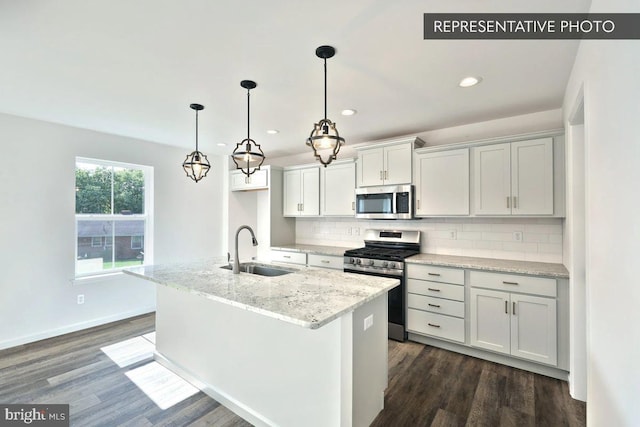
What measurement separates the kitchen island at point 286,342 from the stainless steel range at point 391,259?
47.8 inches

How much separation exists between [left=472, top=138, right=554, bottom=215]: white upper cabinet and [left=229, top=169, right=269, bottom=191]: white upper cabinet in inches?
121

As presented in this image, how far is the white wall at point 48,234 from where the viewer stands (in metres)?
3.20

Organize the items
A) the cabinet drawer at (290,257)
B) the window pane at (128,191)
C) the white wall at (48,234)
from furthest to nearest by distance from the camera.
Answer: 1. the cabinet drawer at (290,257)
2. the window pane at (128,191)
3. the white wall at (48,234)

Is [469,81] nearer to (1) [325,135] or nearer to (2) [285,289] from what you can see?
(1) [325,135]

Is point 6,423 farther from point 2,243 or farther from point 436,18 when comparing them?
point 436,18

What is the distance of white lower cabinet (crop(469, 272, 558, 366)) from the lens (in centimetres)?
258

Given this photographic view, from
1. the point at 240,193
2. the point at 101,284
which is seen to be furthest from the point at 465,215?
the point at 101,284

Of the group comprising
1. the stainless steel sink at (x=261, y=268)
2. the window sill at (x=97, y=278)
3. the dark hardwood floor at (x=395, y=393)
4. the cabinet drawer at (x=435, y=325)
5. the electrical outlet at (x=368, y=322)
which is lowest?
Result: the dark hardwood floor at (x=395, y=393)

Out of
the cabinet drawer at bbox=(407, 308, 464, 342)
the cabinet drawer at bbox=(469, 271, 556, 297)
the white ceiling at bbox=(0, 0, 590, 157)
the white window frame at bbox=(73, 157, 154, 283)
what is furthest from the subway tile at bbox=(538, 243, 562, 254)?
the white window frame at bbox=(73, 157, 154, 283)

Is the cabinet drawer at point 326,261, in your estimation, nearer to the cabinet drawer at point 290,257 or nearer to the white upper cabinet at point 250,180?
the cabinet drawer at point 290,257

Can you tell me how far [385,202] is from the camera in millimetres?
3730

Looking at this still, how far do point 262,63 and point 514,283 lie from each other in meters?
2.96

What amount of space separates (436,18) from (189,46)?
1.55m

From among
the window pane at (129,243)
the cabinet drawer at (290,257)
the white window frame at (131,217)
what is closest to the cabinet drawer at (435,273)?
the cabinet drawer at (290,257)
